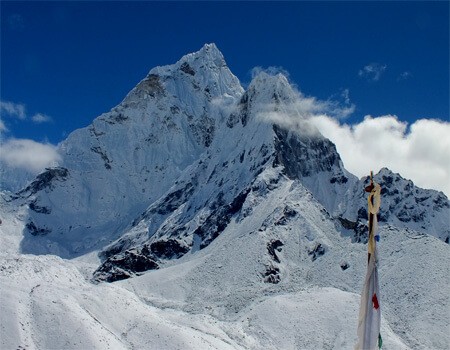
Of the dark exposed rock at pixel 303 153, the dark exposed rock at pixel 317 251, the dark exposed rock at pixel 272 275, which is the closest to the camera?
the dark exposed rock at pixel 272 275

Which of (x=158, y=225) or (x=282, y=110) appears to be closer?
(x=158, y=225)

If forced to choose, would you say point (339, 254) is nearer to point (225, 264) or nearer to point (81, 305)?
point (225, 264)

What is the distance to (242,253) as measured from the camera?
112 m

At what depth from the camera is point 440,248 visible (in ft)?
351

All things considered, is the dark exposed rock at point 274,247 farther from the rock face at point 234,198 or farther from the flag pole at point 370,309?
the flag pole at point 370,309

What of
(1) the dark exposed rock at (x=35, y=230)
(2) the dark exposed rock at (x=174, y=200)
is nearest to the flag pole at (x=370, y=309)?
(2) the dark exposed rock at (x=174, y=200)

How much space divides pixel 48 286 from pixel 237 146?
108 m

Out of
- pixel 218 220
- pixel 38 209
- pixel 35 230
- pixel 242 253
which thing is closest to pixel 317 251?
pixel 242 253

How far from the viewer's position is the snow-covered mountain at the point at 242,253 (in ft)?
242

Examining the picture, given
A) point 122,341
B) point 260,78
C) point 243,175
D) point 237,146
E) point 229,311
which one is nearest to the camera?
point 122,341

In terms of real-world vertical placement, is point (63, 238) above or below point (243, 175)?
below

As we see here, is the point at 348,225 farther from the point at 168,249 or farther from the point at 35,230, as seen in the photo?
the point at 35,230

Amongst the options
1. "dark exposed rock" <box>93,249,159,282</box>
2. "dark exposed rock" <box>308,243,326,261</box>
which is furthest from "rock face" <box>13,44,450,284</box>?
"dark exposed rock" <box>308,243,326,261</box>

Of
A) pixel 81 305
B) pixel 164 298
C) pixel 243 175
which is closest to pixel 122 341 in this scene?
pixel 81 305
